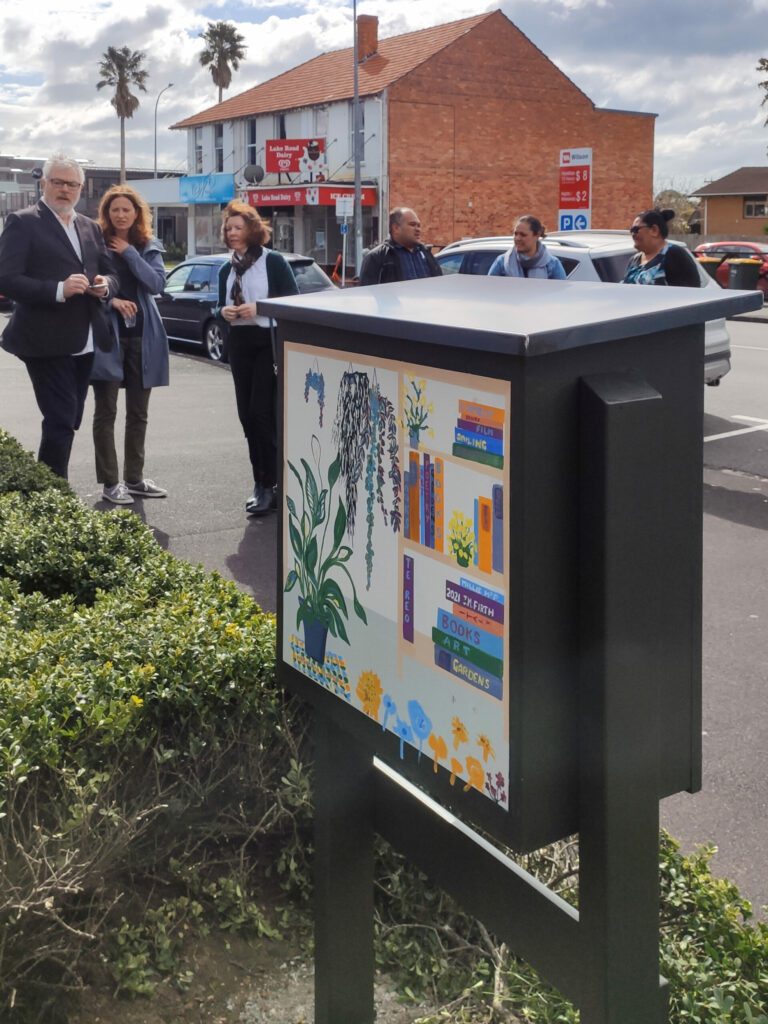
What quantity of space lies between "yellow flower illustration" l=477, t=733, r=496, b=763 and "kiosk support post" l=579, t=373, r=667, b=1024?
143 millimetres

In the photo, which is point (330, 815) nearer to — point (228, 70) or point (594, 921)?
point (594, 921)

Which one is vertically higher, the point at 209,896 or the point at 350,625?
the point at 350,625

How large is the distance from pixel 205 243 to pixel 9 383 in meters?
43.1

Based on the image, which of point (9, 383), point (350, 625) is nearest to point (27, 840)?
point (350, 625)

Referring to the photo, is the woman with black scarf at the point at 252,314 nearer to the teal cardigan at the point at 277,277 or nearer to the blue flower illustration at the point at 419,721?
the teal cardigan at the point at 277,277

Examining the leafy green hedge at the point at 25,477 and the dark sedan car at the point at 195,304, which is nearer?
the leafy green hedge at the point at 25,477

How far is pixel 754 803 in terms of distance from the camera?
3848mm

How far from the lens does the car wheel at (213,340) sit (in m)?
16.2

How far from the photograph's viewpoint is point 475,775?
1.88 m

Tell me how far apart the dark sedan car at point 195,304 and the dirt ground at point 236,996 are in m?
13.7

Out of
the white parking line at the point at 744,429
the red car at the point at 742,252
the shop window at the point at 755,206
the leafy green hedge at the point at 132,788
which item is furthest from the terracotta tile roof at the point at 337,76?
the leafy green hedge at the point at 132,788

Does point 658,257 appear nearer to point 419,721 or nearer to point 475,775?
point 419,721

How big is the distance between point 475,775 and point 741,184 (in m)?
79.9

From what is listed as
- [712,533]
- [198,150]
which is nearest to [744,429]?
[712,533]
